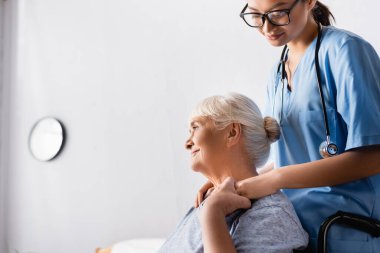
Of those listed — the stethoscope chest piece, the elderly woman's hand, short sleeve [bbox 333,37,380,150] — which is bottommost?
the elderly woman's hand

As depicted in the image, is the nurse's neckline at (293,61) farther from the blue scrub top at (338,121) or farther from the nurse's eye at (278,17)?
the nurse's eye at (278,17)

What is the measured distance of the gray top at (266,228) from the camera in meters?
1.05

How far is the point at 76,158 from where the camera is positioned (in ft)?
9.54

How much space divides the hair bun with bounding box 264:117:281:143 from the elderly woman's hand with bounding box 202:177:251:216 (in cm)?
24

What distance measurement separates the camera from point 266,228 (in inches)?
42.2

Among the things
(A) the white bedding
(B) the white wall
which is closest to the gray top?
(B) the white wall

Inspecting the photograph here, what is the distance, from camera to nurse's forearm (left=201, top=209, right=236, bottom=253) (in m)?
1.01

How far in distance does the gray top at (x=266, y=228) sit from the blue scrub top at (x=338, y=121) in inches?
3.2

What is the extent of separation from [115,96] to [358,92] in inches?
75.7

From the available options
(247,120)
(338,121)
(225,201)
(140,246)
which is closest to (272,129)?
(247,120)

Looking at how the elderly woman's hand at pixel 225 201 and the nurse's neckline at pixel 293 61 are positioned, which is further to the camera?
the nurse's neckline at pixel 293 61

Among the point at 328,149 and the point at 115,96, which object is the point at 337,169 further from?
the point at 115,96

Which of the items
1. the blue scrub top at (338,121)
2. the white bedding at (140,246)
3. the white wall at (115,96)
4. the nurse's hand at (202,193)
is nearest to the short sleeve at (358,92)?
the blue scrub top at (338,121)

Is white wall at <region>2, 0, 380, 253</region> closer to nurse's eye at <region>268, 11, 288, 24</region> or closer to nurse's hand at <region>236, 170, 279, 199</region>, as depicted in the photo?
nurse's eye at <region>268, 11, 288, 24</region>
